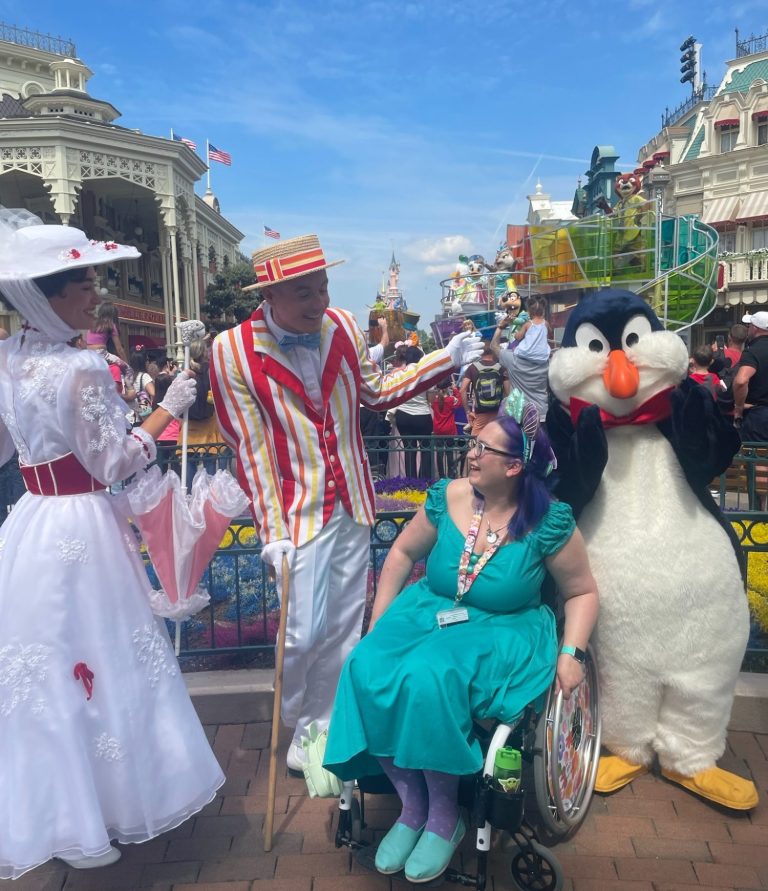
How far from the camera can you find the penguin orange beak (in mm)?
2506

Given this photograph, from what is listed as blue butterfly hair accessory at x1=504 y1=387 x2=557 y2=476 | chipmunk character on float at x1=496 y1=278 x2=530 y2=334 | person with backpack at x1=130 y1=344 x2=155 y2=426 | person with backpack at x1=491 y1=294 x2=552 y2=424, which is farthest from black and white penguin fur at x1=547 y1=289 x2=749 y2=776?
person with backpack at x1=130 y1=344 x2=155 y2=426

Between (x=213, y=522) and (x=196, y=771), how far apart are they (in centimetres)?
79

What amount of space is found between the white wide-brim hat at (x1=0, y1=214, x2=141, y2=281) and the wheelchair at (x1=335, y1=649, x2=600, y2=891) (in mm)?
1734

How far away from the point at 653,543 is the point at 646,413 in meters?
0.45

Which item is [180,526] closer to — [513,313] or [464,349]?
[464,349]

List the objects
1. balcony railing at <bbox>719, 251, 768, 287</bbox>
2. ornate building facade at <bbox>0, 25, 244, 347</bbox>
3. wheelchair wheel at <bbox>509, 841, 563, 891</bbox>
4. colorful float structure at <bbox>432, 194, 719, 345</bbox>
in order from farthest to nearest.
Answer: balcony railing at <bbox>719, 251, 768, 287</bbox>
ornate building facade at <bbox>0, 25, 244, 347</bbox>
colorful float structure at <bbox>432, 194, 719, 345</bbox>
wheelchair wheel at <bbox>509, 841, 563, 891</bbox>

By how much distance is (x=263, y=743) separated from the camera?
3096 mm

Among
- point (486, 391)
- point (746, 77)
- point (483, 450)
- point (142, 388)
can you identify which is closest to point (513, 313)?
point (486, 391)

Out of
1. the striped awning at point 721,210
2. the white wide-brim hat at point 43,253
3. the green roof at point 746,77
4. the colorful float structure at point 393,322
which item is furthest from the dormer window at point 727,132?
the white wide-brim hat at point 43,253

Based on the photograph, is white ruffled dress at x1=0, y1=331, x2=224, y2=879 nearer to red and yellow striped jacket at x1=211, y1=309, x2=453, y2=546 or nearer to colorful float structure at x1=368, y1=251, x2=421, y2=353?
red and yellow striped jacket at x1=211, y1=309, x2=453, y2=546

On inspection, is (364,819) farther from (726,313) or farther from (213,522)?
(726,313)

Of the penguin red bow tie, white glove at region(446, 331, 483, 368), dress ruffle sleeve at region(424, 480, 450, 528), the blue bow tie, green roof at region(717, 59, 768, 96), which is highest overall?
green roof at region(717, 59, 768, 96)

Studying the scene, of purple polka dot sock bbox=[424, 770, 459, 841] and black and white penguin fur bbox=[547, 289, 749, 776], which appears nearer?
purple polka dot sock bbox=[424, 770, 459, 841]

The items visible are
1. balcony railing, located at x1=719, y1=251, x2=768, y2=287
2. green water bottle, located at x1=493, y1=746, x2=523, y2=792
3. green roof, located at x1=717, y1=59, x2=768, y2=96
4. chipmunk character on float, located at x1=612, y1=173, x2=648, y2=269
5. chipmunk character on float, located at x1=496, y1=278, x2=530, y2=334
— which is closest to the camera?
green water bottle, located at x1=493, y1=746, x2=523, y2=792
